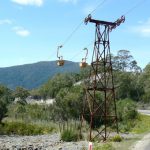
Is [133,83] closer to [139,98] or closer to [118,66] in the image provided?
[139,98]

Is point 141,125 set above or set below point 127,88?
below

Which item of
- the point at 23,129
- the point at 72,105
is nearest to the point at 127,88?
the point at 72,105

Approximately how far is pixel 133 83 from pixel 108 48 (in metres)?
84.0

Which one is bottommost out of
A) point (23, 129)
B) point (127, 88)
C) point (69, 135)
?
point (23, 129)

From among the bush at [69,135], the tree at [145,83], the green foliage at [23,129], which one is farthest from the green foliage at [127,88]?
the bush at [69,135]

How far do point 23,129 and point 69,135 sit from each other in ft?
73.1

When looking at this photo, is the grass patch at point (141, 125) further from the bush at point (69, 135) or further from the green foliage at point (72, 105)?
the green foliage at point (72, 105)

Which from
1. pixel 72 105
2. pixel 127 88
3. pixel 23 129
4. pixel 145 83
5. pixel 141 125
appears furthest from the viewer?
pixel 145 83

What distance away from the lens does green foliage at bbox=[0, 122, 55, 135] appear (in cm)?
5983

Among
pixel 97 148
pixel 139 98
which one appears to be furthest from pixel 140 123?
pixel 139 98

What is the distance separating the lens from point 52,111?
77.7m

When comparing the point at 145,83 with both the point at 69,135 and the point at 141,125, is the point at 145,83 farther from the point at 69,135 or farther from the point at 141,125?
the point at 69,135

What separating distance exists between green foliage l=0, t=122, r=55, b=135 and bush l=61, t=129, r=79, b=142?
61.1 feet

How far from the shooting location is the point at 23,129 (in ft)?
201
